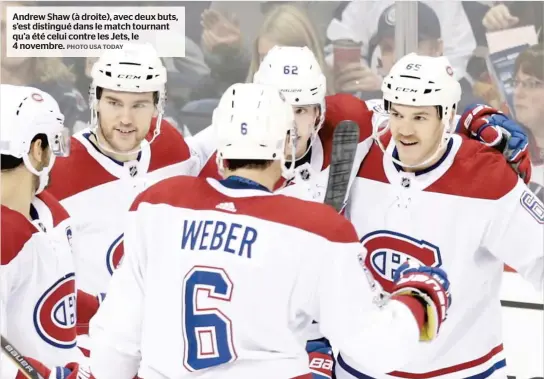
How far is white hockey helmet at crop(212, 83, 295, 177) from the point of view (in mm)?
1981

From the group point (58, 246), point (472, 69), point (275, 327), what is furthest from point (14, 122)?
point (472, 69)

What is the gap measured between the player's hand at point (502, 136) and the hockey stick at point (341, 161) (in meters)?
0.31

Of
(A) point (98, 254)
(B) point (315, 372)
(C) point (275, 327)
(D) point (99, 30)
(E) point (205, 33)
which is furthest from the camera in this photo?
(E) point (205, 33)

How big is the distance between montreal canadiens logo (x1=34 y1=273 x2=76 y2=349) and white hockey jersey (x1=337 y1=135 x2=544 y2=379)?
0.76m

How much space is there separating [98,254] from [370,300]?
50.0 inches

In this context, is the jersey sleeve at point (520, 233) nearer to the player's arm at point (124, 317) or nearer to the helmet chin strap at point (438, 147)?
the helmet chin strap at point (438, 147)

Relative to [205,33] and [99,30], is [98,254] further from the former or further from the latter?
[205,33]

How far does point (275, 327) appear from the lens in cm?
196

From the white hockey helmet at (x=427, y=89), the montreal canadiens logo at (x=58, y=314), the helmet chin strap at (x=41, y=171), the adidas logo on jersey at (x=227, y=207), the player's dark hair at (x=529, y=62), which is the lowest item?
the montreal canadiens logo at (x=58, y=314)

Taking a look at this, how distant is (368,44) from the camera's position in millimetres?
4969

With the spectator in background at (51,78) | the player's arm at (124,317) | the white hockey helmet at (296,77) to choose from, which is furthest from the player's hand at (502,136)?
the spectator in background at (51,78)

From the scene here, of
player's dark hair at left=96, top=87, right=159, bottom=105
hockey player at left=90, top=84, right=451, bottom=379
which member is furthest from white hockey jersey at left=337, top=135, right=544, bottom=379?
player's dark hair at left=96, top=87, right=159, bottom=105

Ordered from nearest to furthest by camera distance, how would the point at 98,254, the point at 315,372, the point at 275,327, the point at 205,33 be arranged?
1. the point at 275,327
2. the point at 315,372
3. the point at 98,254
4. the point at 205,33

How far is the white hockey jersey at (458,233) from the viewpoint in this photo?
2.55 m
